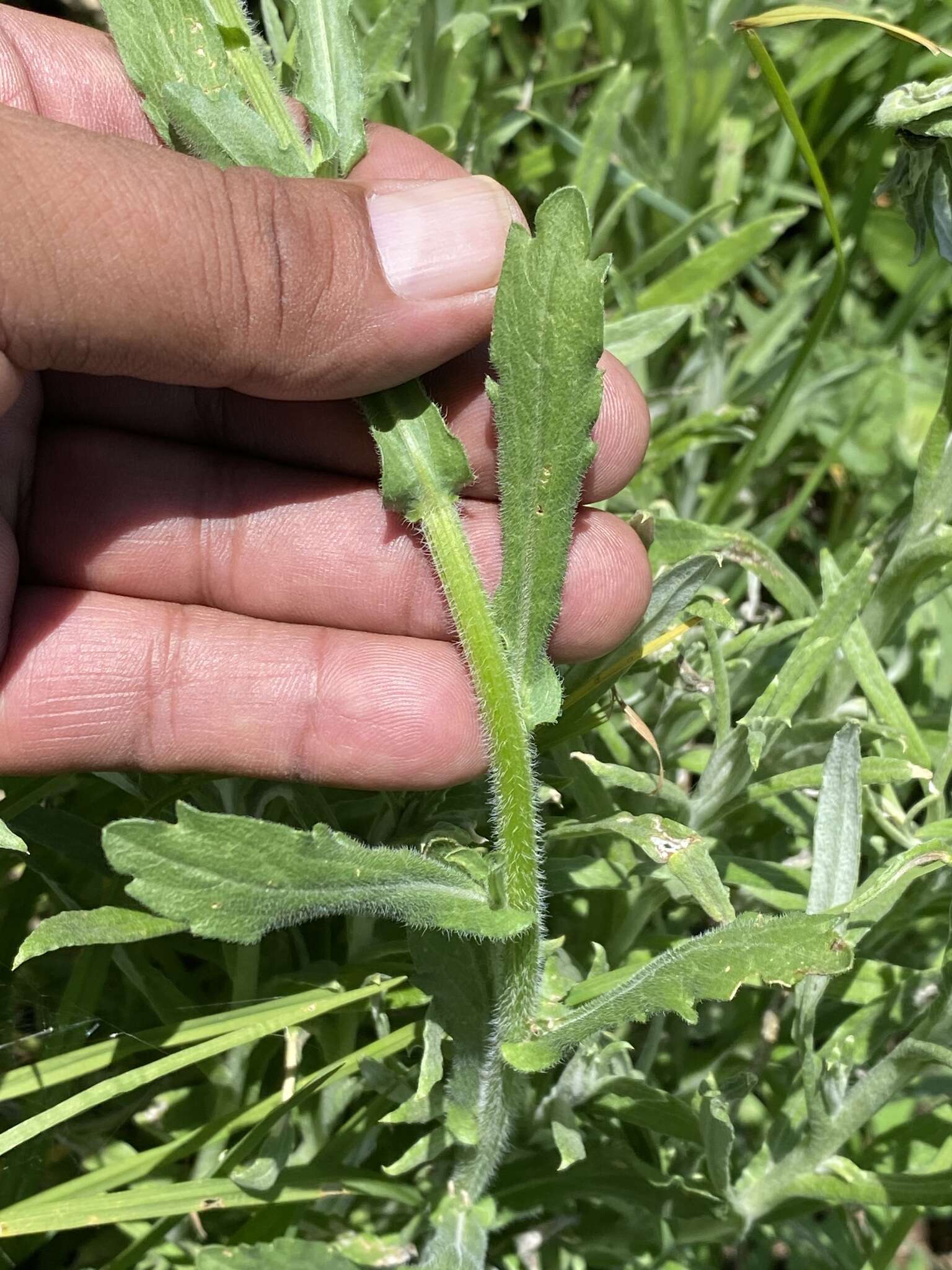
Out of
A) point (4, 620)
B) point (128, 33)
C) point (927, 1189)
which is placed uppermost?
point (128, 33)

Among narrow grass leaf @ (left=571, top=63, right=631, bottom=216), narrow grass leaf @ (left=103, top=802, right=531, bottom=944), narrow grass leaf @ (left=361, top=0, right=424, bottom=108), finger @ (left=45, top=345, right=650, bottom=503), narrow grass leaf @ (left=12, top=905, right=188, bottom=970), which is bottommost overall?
narrow grass leaf @ (left=12, top=905, right=188, bottom=970)

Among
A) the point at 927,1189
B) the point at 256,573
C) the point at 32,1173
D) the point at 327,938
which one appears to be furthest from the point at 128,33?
the point at 927,1189

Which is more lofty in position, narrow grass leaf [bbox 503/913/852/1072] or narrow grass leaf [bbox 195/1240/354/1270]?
narrow grass leaf [bbox 503/913/852/1072]

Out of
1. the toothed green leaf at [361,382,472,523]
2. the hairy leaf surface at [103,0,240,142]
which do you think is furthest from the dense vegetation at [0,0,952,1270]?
the hairy leaf surface at [103,0,240,142]

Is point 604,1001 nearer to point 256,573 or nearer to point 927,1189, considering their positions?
point 927,1189

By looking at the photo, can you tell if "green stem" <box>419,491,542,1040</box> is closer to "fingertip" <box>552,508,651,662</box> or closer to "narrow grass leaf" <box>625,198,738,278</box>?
"fingertip" <box>552,508,651,662</box>

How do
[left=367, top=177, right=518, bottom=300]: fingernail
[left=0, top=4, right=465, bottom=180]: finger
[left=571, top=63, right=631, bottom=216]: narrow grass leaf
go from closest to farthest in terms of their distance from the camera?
[left=367, top=177, right=518, bottom=300]: fingernail → [left=0, top=4, right=465, bottom=180]: finger → [left=571, top=63, right=631, bottom=216]: narrow grass leaf
